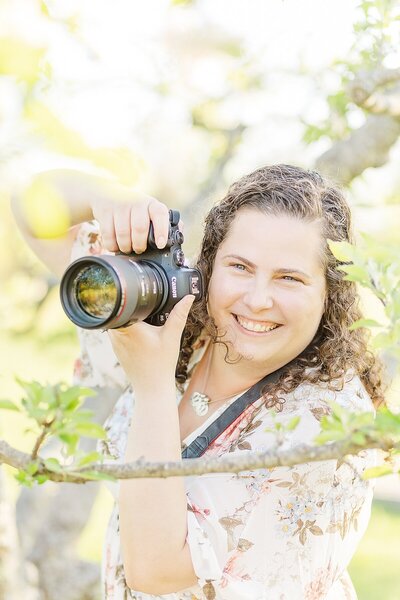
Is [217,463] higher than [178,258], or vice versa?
[178,258]

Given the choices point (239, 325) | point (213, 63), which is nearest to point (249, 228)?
point (239, 325)

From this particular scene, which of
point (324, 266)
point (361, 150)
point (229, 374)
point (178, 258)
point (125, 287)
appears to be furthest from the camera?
point (361, 150)

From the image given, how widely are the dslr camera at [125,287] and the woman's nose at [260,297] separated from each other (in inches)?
4.5

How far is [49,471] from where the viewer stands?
0.88 metres

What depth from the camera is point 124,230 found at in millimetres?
1406

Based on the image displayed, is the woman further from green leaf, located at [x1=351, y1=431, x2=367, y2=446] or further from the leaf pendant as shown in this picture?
green leaf, located at [x1=351, y1=431, x2=367, y2=446]

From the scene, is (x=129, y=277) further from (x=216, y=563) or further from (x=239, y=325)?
(x=216, y=563)

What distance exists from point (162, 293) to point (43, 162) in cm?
30

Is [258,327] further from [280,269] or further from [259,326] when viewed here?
[280,269]

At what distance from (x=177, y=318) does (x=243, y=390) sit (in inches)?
12.7

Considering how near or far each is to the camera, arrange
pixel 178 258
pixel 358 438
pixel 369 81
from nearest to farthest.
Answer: pixel 358 438 → pixel 178 258 → pixel 369 81

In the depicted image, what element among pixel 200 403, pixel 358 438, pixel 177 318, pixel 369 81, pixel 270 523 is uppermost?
pixel 369 81

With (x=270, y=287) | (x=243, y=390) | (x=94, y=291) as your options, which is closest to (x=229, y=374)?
(x=243, y=390)

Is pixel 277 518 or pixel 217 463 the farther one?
pixel 277 518
